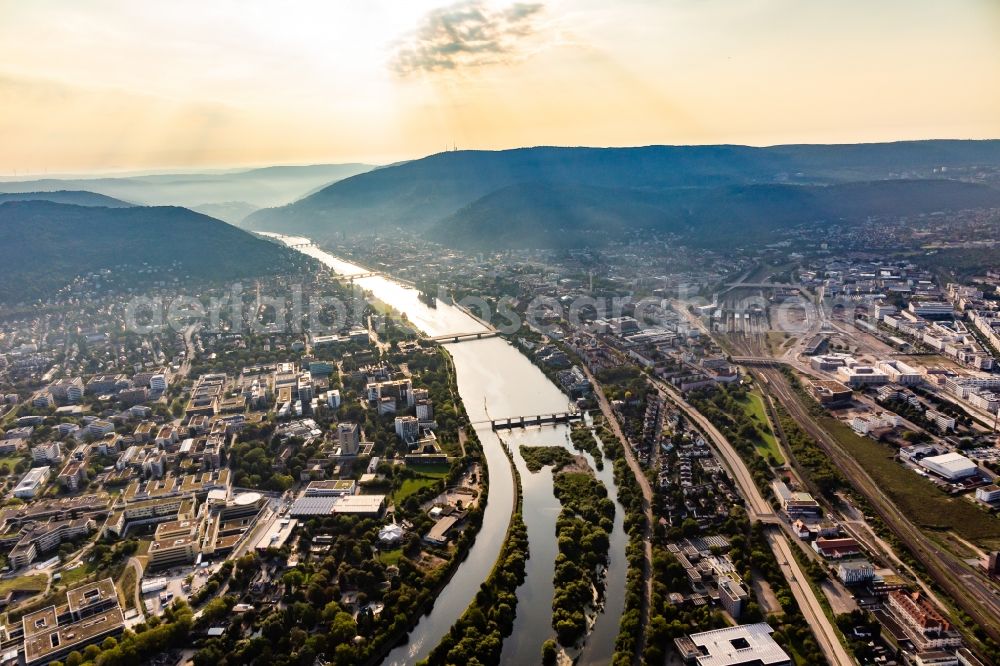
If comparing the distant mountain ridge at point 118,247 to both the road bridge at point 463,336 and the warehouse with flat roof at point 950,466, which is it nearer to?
the road bridge at point 463,336

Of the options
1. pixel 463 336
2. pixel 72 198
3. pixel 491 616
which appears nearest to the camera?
pixel 491 616

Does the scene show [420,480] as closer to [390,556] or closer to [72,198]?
[390,556]

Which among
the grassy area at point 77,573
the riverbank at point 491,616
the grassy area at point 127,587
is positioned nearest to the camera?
the riverbank at point 491,616

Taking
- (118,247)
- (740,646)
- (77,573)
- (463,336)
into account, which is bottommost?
(740,646)

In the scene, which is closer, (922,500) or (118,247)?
(922,500)

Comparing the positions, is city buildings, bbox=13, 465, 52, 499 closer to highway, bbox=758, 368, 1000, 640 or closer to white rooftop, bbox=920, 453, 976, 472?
highway, bbox=758, 368, 1000, 640

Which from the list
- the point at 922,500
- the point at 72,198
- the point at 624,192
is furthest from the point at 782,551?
the point at 72,198

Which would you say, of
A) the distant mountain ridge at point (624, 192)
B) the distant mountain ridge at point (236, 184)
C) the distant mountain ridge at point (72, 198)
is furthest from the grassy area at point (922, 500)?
the distant mountain ridge at point (236, 184)
